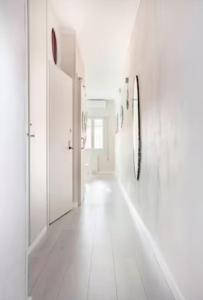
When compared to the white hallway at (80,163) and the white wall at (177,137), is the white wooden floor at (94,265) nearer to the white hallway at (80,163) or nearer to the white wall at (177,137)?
the white hallway at (80,163)

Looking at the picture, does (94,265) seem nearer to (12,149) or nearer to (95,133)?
(12,149)

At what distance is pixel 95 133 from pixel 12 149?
1065 centimetres

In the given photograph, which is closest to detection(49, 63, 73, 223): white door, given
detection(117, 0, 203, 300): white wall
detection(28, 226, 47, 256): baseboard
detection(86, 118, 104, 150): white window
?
detection(28, 226, 47, 256): baseboard

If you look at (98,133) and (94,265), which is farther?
(98,133)

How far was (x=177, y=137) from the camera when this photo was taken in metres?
1.81

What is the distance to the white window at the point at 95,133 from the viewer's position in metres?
12.0

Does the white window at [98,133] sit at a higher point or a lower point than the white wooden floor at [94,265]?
higher

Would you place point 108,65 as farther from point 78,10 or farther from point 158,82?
point 158,82

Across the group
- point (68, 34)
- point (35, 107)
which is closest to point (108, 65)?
point (68, 34)

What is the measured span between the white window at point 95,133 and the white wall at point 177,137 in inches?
360

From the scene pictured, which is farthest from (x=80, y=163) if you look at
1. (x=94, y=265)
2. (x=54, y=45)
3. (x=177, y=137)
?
(x=177, y=137)

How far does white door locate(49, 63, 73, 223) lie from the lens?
3791mm

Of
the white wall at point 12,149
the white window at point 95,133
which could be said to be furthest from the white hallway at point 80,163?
the white window at point 95,133

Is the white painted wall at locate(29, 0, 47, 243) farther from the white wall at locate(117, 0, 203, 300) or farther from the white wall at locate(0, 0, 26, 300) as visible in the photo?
the white wall at locate(0, 0, 26, 300)
